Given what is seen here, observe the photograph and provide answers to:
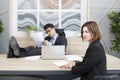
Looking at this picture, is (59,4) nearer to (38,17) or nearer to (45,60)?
(38,17)

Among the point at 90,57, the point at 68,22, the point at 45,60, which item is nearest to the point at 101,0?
the point at 68,22

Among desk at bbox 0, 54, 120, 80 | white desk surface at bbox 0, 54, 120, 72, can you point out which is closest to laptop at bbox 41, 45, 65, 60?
white desk surface at bbox 0, 54, 120, 72

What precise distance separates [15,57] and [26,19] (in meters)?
2.10

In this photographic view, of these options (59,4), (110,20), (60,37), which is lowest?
(60,37)

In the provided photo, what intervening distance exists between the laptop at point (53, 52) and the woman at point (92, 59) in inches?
30.1

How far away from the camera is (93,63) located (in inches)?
107

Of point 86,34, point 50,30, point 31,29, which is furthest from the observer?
point 31,29

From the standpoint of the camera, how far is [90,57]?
2.73m

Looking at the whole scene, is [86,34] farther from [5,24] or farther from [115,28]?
[5,24]

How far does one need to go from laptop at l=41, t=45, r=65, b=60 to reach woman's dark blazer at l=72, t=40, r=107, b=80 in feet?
2.67

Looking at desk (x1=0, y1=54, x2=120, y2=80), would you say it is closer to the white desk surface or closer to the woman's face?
the white desk surface

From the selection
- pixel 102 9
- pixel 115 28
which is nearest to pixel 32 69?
pixel 115 28

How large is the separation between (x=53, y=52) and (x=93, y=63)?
1.00 metres

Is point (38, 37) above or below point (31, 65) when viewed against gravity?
above
